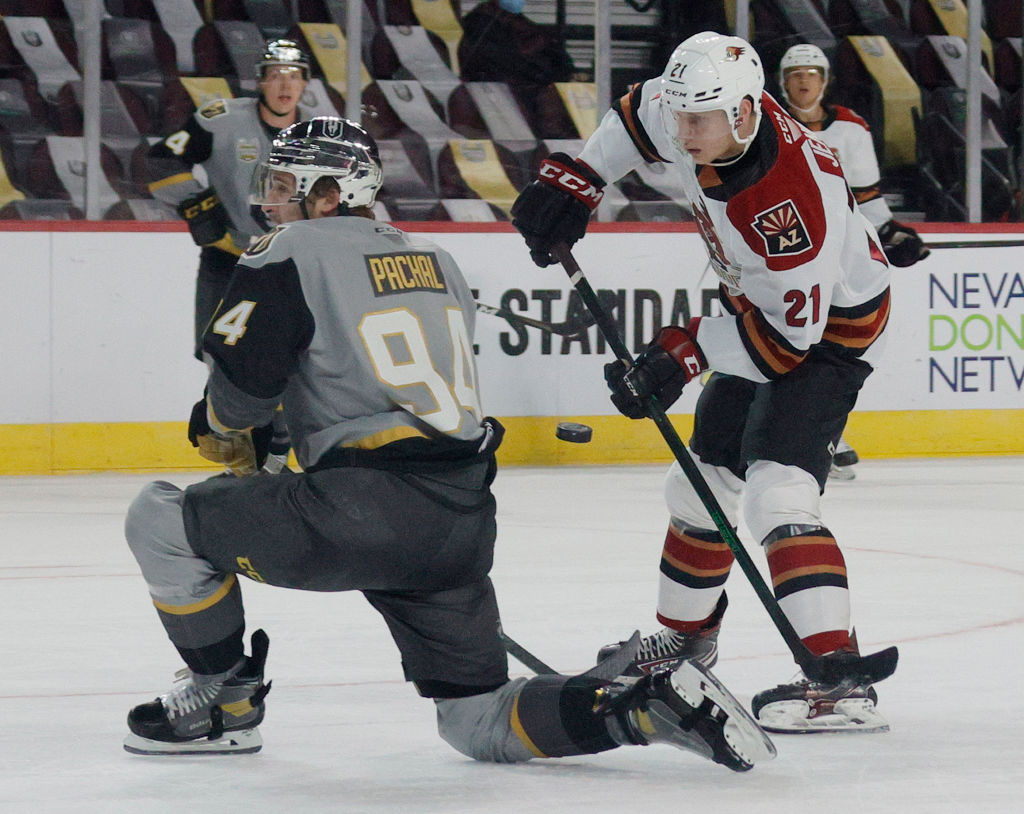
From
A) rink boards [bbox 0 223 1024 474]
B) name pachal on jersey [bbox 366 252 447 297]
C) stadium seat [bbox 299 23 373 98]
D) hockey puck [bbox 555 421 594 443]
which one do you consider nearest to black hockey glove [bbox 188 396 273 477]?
name pachal on jersey [bbox 366 252 447 297]

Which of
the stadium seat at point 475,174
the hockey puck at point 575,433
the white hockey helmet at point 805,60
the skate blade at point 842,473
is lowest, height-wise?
the skate blade at point 842,473

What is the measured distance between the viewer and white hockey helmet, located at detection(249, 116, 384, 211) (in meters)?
2.40

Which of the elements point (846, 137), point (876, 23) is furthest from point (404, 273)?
point (876, 23)

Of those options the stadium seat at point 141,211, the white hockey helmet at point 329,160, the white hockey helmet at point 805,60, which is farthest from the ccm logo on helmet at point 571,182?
the stadium seat at point 141,211

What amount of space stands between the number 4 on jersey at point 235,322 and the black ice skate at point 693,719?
0.67 meters

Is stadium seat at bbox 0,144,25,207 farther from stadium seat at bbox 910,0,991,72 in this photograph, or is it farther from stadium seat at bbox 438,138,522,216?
stadium seat at bbox 910,0,991,72

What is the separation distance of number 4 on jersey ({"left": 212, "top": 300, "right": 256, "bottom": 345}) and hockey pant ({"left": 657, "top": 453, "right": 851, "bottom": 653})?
894 millimetres

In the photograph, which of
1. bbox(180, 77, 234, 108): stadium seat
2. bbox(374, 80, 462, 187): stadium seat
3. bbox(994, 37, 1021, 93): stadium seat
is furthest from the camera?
bbox(994, 37, 1021, 93): stadium seat

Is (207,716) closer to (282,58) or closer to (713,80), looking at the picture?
(713,80)

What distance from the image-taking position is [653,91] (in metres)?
2.93

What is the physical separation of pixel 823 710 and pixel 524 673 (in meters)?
0.57

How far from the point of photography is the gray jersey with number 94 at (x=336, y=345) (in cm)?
224

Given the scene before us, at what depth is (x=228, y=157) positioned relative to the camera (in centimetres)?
552

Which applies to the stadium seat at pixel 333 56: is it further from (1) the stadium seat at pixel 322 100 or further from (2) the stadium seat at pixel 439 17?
(2) the stadium seat at pixel 439 17
